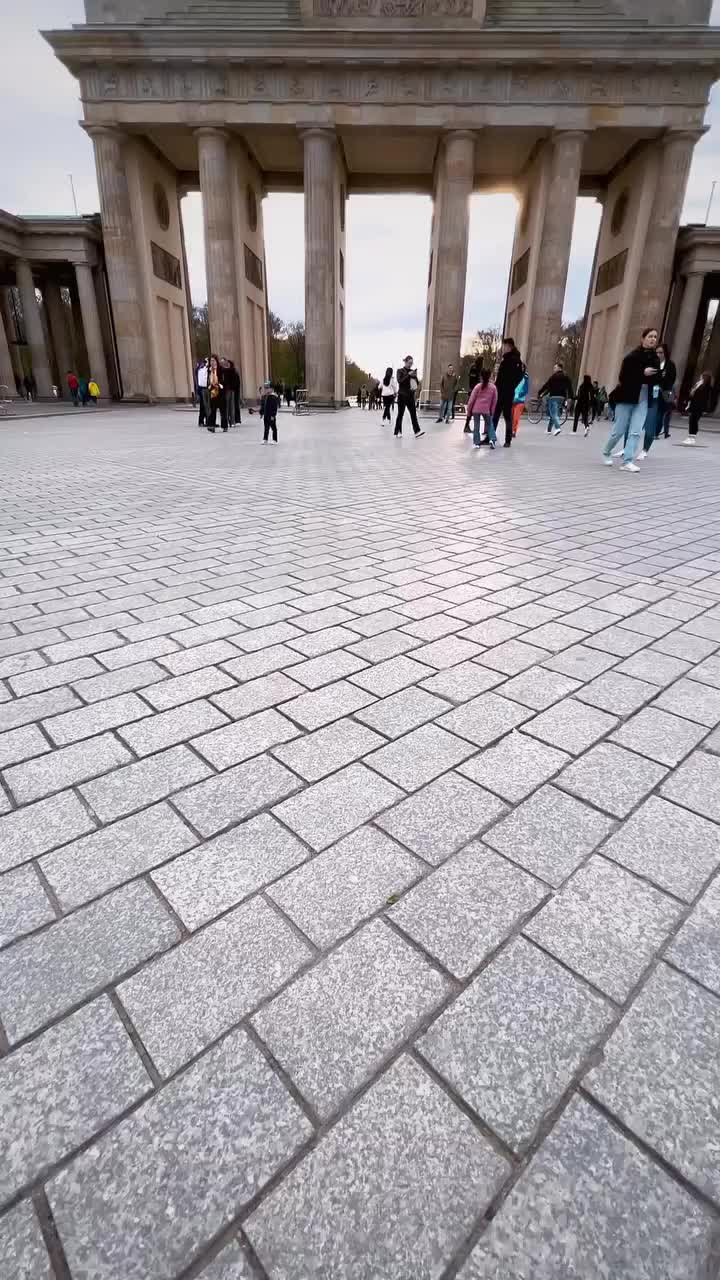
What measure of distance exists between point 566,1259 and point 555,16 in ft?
128

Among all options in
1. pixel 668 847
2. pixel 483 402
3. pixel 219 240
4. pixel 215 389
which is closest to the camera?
pixel 668 847

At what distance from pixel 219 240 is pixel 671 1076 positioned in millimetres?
32332

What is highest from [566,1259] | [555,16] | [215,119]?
[555,16]

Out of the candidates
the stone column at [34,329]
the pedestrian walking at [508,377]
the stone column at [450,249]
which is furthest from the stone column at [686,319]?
the stone column at [34,329]

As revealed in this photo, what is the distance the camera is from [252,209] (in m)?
31.2

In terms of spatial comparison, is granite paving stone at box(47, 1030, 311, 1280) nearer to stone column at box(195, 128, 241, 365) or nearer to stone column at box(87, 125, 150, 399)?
stone column at box(195, 128, 241, 365)

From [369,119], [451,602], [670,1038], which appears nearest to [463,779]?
[670,1038]

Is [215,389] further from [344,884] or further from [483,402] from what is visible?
[344,884]

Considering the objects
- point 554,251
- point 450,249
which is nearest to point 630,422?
point 450,249

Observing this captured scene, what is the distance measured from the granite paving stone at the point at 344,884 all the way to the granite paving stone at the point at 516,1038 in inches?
13.2

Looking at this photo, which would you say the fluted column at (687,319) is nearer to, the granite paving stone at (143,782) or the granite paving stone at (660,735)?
the granite paving stone at (660,735)

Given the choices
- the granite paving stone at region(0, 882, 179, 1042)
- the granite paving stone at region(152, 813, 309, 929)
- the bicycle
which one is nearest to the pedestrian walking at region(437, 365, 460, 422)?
the bicycle

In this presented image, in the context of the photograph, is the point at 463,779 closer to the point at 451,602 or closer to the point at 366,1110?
the point at 366,1110

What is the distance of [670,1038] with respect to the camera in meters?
1.33
